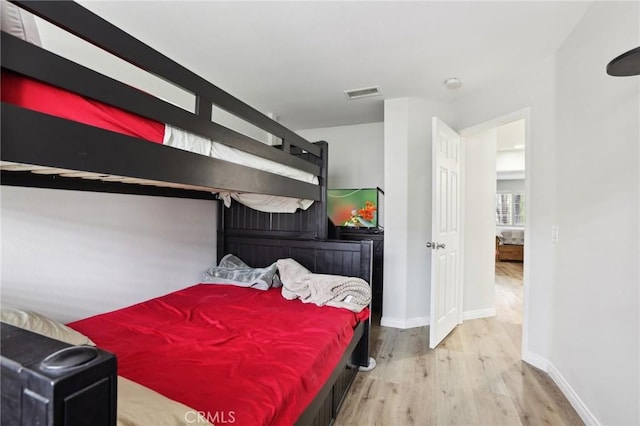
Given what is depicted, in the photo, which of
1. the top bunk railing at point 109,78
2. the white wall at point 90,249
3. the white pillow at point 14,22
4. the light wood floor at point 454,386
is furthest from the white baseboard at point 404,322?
the white pillow at point 14,22

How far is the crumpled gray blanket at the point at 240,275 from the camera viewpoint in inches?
95.3

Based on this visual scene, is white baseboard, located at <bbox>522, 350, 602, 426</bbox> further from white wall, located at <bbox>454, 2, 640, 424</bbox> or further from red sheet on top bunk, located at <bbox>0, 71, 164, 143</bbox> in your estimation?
red sheet on top bunk, located at <bbox>0, 71, 164, 143</bbox>

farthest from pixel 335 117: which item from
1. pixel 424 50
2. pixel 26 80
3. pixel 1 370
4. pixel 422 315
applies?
pixel 1 370

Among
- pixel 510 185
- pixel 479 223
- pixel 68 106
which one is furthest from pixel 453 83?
pixel 510 185

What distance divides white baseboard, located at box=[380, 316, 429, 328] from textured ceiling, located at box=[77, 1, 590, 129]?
7.45 ft

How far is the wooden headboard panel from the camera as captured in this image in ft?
7.66

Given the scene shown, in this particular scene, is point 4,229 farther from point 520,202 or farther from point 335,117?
point 520,202

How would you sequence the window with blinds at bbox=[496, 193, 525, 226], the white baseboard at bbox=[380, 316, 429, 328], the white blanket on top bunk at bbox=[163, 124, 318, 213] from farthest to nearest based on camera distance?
the window with blinds at bbox=[496, 193, 525, 226] < the white baseboard at bbox=[380, 316, 429, 328] < the white blanket on top bunk at bbox=[163, 124, 318, 213]

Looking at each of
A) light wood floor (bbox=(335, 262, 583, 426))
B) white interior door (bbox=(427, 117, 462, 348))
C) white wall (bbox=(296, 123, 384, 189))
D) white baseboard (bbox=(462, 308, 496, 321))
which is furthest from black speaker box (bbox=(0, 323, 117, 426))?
white wall (bbox=(296, 123, 384, 189))

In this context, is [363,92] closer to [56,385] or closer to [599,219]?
[599,219]

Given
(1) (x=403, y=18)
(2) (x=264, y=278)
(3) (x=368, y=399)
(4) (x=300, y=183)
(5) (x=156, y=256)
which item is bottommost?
(3) (x=368, y=399)

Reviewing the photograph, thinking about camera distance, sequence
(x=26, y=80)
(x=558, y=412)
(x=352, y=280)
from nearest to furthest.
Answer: (x=26, y=80)
(x=558, y=412)
(x=352, y=280)

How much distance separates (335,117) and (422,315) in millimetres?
2478

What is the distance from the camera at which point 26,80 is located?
77cm
